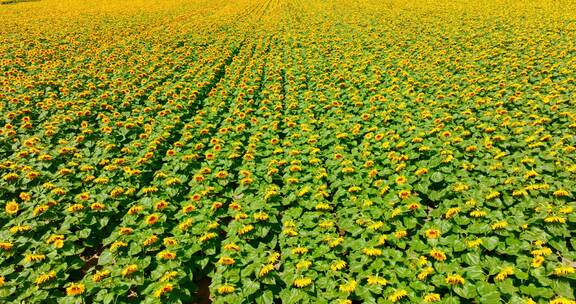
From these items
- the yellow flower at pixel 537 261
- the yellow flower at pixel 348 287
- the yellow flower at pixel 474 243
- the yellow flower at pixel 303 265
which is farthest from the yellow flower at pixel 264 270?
the yellow flower at pixel 537 261

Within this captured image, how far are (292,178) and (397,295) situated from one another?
300 centimetres

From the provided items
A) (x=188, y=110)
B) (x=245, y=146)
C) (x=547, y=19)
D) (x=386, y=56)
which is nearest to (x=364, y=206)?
(x=245, y=146)

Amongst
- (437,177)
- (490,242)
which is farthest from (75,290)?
(437,177)

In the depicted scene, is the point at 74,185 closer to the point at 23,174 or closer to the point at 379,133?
the point at 23,174

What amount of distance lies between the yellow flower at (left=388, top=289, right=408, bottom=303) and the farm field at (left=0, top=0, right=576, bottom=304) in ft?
0.10

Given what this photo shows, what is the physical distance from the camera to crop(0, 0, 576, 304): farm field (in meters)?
4.05

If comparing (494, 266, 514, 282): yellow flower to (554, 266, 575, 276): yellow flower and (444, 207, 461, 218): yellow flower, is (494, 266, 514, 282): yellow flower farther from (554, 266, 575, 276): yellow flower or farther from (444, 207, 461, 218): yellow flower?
(444, 207, 461, 218): yellow flower

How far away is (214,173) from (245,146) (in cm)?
155

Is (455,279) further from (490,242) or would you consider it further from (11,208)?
(11,208)

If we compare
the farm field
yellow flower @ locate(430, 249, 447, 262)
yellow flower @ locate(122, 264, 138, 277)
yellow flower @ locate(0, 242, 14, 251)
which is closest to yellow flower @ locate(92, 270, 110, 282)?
the farm field

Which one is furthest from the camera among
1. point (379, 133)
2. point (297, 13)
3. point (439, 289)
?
point (297, 13)

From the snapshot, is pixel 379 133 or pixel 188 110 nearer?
pixel 379 133

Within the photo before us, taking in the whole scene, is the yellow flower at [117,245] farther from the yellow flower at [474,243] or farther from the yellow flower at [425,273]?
the yellow flower at [474,243]

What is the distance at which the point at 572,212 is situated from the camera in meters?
4.61
